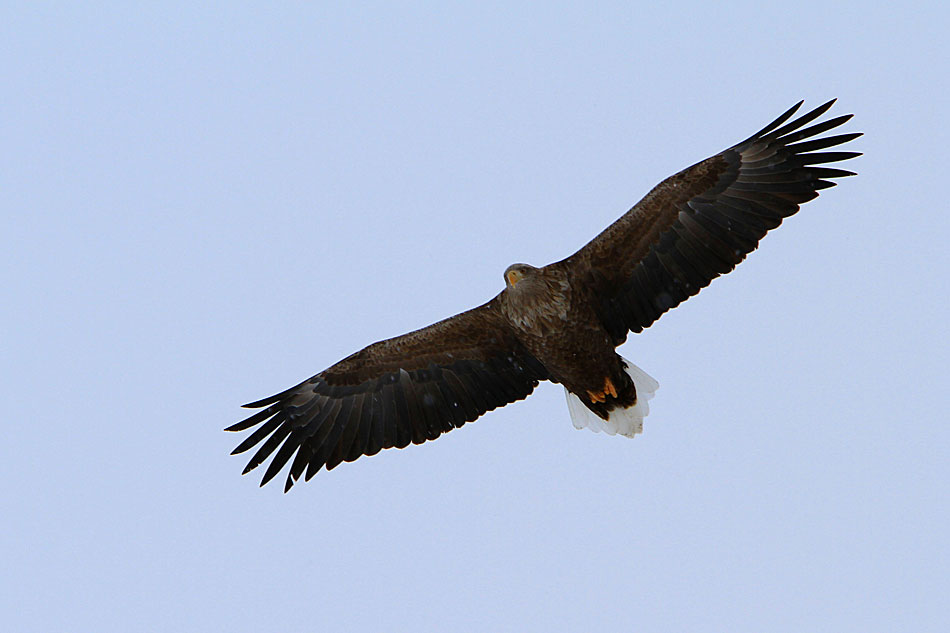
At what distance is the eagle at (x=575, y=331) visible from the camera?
8094 millimetres

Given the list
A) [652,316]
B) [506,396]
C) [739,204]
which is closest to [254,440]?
[506,396]

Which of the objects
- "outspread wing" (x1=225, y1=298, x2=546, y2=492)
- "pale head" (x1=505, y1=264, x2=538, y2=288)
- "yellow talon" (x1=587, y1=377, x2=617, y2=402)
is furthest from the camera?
"outspread wing" (x1=225, y1=298, x2=546, y2=492)

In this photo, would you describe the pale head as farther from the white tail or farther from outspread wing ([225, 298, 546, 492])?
the white tail

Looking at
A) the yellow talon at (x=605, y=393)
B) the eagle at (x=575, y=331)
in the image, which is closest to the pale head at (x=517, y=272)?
the eagle at (x=575, y=331)

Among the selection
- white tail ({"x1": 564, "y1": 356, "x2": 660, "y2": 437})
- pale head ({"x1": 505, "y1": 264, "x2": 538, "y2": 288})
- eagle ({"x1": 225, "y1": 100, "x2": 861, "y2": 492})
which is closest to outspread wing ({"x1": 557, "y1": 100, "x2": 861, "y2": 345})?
eagle ({"x1": 225, "y1": 100, "x2": 861, "y2": 492})

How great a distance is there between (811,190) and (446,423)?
337cm

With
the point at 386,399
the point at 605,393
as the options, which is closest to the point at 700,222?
the point at 605,393

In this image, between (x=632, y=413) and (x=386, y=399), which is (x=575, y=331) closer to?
(x=632, y=413)

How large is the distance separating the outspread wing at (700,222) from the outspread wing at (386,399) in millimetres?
954

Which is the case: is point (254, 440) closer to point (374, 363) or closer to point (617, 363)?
point (374, 363)

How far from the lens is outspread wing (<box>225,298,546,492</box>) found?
894 centimetres

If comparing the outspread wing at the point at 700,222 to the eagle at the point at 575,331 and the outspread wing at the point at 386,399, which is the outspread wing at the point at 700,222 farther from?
the outspread wing at the point at 386,399

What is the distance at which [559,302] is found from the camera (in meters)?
8.27

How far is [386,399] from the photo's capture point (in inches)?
358
